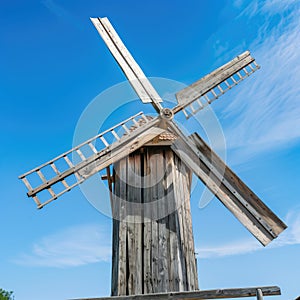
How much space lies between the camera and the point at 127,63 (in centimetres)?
742

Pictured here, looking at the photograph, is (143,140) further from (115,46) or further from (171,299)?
(171,299)

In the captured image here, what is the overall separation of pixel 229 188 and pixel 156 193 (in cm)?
123

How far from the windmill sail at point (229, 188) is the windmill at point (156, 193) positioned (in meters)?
0.02

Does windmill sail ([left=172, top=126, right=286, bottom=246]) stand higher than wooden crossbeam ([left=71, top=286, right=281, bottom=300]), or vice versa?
windmill sail ([left=172, top=126, right=286, bottom=246])

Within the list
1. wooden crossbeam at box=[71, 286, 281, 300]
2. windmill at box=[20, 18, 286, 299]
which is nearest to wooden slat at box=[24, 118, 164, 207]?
windmill at box=[20, 18, 286, 299]

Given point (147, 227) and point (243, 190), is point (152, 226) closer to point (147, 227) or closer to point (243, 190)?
point (147, 227)

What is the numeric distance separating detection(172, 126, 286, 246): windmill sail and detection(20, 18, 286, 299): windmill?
0.05ft

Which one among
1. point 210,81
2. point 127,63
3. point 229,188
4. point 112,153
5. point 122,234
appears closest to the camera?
point 122,234

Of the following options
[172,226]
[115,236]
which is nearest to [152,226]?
[172,226]

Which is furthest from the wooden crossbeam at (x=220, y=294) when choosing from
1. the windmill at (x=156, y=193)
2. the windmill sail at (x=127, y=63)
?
the windmill sail at (x=127, y=63)

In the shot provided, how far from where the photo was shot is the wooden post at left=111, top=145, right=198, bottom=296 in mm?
5758

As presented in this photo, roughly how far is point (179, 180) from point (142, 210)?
0.90m

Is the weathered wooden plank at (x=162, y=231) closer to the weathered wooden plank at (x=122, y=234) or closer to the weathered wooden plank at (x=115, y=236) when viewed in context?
the weathered wooden plank at (x=122, y=234)

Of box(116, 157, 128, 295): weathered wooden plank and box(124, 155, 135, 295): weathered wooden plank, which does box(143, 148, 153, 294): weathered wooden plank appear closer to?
box(124, 155, 135, 295): weathered wooden plank
